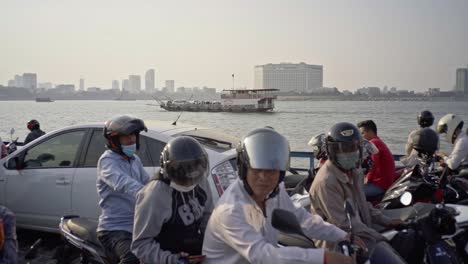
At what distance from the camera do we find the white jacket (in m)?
2.06

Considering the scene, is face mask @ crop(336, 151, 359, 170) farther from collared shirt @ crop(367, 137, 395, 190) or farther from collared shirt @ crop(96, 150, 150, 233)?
collared shirt @ crop(367, 137, 395, 190)

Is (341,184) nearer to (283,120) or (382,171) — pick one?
(382,171)

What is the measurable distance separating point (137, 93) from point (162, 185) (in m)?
183

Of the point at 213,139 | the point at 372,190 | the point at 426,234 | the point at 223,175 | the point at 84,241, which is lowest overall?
the point at 84,241

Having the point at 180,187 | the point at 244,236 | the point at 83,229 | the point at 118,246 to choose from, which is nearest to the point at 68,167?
the point at 83,229

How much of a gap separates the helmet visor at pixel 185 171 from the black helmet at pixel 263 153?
24.5 inches

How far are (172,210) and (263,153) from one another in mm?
920

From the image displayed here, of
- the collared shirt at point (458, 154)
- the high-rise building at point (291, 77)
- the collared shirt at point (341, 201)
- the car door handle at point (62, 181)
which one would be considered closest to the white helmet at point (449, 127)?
the collared shirt at point (458, 154)

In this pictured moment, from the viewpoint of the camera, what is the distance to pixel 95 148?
6.05 meters

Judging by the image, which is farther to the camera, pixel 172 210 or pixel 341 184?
pixel 341 184

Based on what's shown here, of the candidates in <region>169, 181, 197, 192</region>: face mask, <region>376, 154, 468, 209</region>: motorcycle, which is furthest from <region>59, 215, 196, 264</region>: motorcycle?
<region>376, 154, 468, 209</region>: motorcycle

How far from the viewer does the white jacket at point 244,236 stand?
2061 mm

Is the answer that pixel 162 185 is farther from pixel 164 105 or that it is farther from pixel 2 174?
pixel 164 105

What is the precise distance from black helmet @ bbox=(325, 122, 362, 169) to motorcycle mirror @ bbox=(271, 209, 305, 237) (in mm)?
1538
